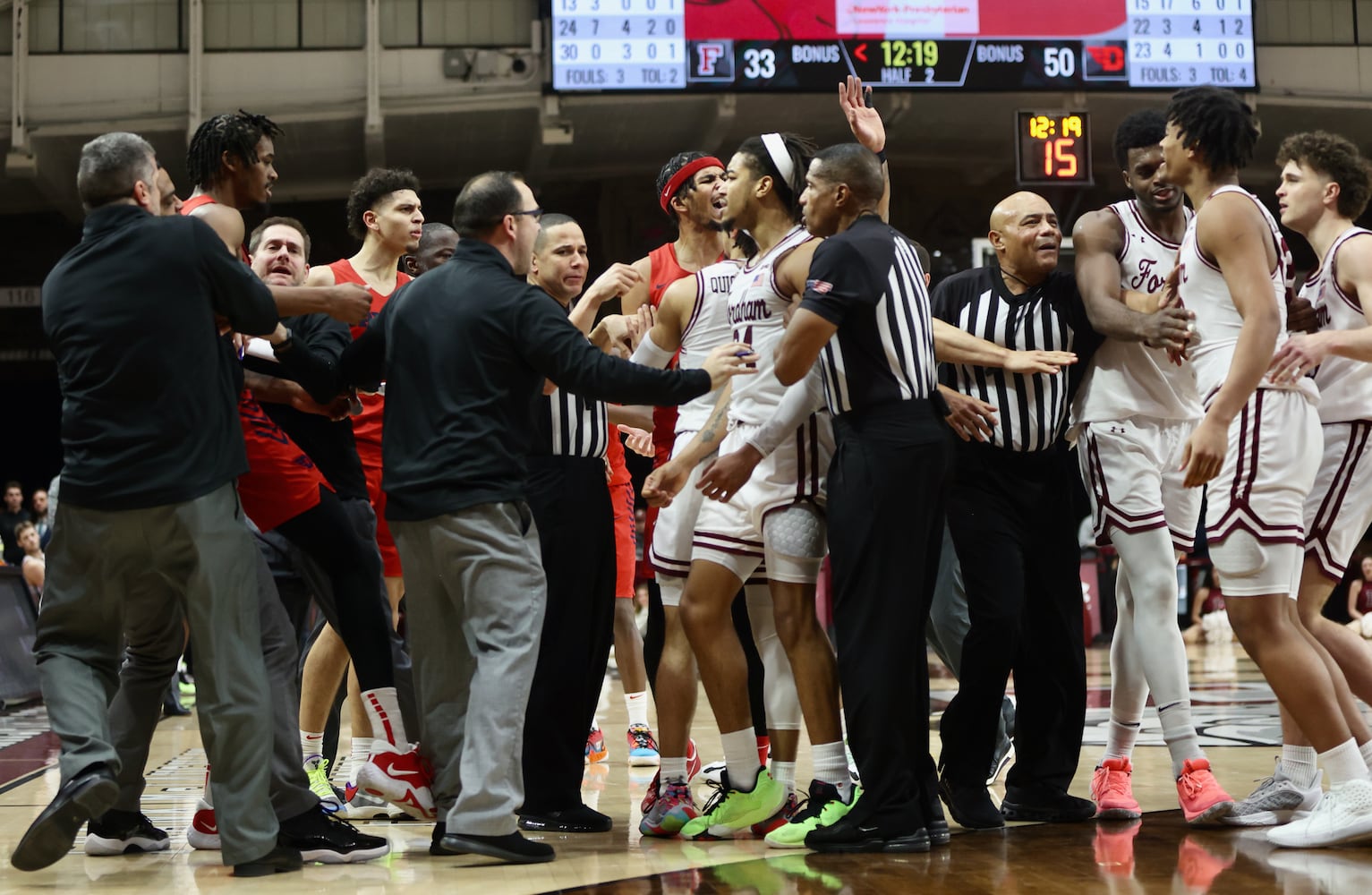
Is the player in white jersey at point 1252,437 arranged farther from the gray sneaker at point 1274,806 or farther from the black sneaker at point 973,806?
the black sneaker at point 973,806

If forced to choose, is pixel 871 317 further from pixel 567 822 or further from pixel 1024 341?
pixel 567 822

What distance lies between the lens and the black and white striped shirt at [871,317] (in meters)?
3.70

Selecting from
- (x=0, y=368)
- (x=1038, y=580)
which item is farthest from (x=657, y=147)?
(x=1038, y=580)

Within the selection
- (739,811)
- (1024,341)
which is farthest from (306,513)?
(1024,341)

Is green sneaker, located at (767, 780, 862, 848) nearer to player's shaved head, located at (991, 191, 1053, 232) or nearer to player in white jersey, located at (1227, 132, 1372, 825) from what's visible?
player in white jersey, located at (1227, 132, 1372, 825)

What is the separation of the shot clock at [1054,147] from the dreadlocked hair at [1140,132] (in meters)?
6.86

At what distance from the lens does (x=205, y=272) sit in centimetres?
357

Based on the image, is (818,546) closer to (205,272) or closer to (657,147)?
(205,272)

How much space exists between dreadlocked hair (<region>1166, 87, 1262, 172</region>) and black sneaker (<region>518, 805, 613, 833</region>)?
2.60 metres

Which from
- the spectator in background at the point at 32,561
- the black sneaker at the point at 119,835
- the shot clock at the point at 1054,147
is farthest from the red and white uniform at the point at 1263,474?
the spectator in background at the point at 32,561

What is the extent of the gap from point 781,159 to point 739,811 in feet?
6.30

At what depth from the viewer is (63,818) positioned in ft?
11.1

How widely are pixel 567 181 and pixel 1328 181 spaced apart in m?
14.4

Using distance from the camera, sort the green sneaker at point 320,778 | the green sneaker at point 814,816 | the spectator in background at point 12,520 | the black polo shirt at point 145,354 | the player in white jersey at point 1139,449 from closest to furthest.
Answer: the black polo shirt at point 145,354 < the green sneaker at point 814,816 < the player in white jersey at point 1139,449 < the green sneaker at point 320,778 < the spectator in background at point 12,520
